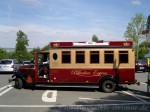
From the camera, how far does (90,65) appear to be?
57.8 feet

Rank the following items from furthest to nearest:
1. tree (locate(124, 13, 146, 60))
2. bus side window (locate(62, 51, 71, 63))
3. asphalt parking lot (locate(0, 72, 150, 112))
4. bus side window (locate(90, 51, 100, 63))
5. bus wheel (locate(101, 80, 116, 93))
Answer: tree (locate(124, 13, 146, 60)), bus side window (locate(62, 51, 71, 63)), bus side window (locate(90, 51, 100, 63)), bus wheel (locate(101, 80, 116, 93)), asphalt parking lot (locate(0, 72, 150, 112))

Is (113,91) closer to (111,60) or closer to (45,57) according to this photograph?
(111,60)

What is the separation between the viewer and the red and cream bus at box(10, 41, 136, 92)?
17375 mm

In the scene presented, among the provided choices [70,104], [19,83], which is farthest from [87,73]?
[70,104]

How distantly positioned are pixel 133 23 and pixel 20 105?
49.5 meters

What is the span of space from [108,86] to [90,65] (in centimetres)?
141

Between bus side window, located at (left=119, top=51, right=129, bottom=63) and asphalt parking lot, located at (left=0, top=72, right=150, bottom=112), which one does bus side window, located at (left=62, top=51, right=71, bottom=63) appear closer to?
bus side window, located at (left=119, top=51, right=129, bottom=63)

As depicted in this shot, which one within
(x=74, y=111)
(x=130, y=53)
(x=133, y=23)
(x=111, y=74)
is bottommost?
(x=74, y=111)

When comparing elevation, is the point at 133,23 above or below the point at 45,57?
above

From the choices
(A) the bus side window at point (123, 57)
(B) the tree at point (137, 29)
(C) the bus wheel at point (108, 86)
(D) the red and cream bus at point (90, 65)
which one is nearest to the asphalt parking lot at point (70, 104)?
(C) the bus wheel at point (108, 86)

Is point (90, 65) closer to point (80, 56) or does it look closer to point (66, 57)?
point (80, 56)

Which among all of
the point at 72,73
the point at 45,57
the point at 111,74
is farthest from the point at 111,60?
the point at 45,57

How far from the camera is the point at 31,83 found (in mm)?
18094

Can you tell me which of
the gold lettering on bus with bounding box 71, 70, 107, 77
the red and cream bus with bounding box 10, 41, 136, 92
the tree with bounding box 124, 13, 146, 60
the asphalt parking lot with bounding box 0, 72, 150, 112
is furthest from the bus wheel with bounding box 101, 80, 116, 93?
the tree with bounding box 124, 13, 146, 60
